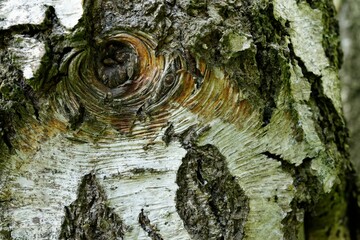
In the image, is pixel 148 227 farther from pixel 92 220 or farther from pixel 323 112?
pixel 323 112

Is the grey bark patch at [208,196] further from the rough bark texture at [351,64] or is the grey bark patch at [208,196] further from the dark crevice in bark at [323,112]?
the rough bark texture at [351,64]

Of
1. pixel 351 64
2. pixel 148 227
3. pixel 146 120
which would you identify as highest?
pixel 351 64

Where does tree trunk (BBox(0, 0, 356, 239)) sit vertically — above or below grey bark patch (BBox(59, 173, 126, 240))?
above

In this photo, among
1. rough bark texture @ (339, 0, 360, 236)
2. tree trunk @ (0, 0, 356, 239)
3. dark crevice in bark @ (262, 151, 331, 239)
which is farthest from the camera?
rough bark texture @ (339, 0, 360, 236)

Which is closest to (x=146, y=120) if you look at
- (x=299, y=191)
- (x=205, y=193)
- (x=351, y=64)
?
(x=205, y=193)

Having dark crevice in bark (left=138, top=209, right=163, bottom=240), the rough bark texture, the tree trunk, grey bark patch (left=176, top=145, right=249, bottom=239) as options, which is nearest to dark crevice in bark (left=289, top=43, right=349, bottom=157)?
the tree trunk

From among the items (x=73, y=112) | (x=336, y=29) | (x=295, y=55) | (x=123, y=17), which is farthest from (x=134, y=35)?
(x=336, y=29)

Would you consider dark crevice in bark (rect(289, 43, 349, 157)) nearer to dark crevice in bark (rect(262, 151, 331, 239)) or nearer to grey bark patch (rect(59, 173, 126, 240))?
dark crevice in bark (rect(262, 151, 331, 239))
